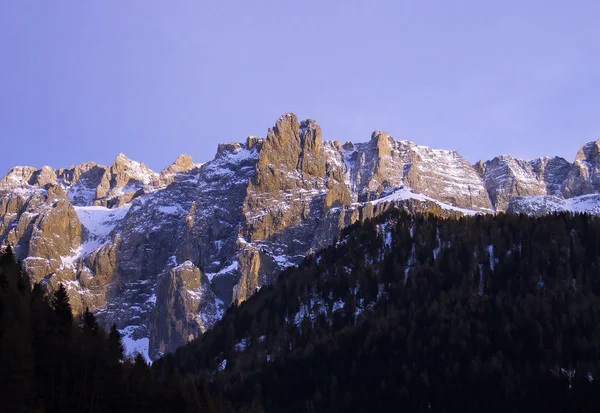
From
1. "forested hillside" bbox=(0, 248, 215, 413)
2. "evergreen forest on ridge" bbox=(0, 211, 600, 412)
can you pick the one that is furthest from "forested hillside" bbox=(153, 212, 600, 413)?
"forested hillside" bbox=(0, 248, 215, 413)

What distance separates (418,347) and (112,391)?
89.7m

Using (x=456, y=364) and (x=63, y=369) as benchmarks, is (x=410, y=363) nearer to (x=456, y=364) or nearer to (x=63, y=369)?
(x=456, y=364)

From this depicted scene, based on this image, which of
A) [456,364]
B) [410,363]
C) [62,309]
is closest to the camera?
[62,309]

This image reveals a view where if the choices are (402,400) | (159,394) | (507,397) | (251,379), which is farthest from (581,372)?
(159,394)

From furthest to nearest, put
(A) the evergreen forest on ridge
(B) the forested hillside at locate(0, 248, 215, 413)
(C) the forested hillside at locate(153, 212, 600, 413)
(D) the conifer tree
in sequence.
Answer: (C) the forested hillside at locate(153, 212, 600, 413) < (D) the conifer tree < (A) the evergreen forest on ridge < (B) the forested hillside at locate(0, 248, 215, 413)

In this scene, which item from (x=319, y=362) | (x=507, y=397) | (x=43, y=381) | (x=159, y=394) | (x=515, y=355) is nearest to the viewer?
(x=43, y=381)

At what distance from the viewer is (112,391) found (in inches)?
4141

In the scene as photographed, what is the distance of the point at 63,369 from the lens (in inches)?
3984

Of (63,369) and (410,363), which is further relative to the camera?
(410,363)

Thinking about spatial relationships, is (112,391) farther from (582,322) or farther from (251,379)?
(582,322)

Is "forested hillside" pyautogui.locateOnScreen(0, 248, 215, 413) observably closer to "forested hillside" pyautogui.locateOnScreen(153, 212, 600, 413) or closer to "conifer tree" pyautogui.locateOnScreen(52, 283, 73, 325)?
"conifer tree" pyautogui.locateOnScreen(52, 283, 73, 325)

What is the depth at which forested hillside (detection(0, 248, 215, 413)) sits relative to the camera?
3649 inches

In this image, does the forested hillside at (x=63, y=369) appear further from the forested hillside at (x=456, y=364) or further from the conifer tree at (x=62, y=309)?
the forested hillside at (x=456, y=364)

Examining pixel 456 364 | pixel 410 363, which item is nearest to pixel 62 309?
pixel 456 364
